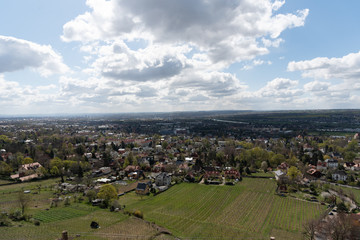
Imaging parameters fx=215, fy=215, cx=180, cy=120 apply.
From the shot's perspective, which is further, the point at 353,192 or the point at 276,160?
the point at 276,160

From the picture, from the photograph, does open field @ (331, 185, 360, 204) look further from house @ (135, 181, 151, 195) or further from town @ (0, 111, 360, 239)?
house @ (135, 181, 151, 195)

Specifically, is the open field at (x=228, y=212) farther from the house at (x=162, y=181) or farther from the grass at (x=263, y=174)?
the grass at (x=263, y=174)

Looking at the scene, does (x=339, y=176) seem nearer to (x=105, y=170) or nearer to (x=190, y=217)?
(x=190, y=217)

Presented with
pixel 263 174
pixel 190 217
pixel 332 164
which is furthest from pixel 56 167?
pixel 332 164

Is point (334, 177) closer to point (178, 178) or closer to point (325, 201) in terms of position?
point (325, 201)

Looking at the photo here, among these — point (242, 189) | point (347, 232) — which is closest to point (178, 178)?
point (242, 189)

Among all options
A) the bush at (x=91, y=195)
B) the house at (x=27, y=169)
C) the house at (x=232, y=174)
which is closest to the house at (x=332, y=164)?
the house at (x=232, y=174)

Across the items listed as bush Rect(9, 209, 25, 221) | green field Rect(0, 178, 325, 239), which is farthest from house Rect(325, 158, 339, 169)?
bush Rect(9, 209, 25, 221)

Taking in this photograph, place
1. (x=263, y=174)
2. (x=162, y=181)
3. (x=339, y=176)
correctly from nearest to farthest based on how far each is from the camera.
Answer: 1. (x=162, y=181)
2. (x=339, y=176)
3. (x=263, y=174)
